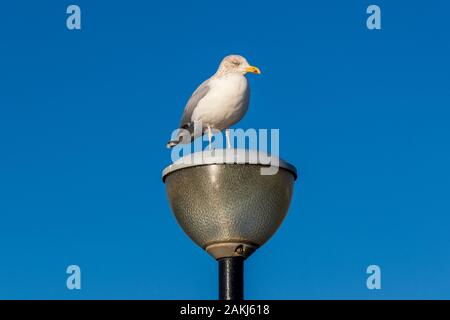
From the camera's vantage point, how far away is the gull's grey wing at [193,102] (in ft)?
38.0

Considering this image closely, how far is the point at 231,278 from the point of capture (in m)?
8.46

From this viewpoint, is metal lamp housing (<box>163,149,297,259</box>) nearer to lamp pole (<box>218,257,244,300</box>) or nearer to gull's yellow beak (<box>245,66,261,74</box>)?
lamp pole (<box>218,257,244,300</box>)

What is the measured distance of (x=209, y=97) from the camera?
37.5 ft

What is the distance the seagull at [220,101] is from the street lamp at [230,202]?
264 centimetres

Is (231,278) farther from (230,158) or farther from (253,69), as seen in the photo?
(253,69)

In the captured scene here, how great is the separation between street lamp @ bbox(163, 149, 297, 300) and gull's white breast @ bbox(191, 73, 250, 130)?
278 centimetres

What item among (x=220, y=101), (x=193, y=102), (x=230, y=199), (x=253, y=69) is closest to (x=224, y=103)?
(x=220, y=101)

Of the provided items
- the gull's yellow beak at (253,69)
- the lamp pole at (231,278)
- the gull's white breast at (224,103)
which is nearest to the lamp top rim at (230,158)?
the lamp pole at (231,278)

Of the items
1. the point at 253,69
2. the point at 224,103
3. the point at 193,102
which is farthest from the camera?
the point at 253,69

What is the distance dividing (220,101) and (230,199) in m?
3.15

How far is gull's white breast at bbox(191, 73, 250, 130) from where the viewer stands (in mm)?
11203

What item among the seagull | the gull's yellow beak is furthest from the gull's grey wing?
the gull's yellow beak
